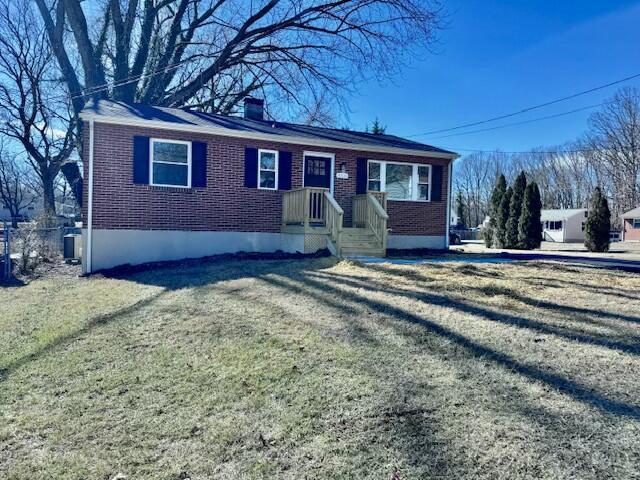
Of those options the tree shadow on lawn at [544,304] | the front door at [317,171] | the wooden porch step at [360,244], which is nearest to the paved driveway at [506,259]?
the wooden porch step at [360,244]

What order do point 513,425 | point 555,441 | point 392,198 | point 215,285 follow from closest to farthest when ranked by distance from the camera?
point 555,441 < point 513,425 < point 215,285 < point 392,198

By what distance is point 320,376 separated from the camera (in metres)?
3.54

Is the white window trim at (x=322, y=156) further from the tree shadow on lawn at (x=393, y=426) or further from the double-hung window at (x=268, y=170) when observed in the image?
the tree shadow on lawn at (x=393, y=426)

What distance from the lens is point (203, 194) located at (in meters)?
11.4

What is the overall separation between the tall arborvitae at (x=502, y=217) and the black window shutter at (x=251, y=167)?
1489cm

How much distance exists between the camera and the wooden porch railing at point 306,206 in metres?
10.9

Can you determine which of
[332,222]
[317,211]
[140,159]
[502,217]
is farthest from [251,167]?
[502,217]

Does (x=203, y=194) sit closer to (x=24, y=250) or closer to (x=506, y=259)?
(x=24, y=250)

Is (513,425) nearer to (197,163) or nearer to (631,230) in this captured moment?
(197,163)

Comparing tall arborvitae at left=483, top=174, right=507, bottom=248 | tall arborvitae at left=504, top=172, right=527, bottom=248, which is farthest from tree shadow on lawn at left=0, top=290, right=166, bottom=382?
tall arborvitae at left=483, top=174, right=507, bottom=248

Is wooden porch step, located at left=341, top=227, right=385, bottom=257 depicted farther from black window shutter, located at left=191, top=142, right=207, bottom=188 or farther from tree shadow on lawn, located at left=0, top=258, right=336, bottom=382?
black window shutter, located at left=191, top=142, right=207, bottom=188

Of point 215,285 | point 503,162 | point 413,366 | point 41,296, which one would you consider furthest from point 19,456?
point 503,162

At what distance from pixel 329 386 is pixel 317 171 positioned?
391 inches

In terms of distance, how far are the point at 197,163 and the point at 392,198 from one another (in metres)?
5.83
